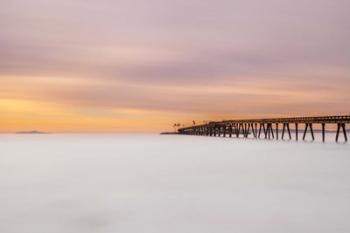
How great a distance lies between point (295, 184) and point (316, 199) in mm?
2827

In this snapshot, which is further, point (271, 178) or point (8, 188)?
point (271, 178)

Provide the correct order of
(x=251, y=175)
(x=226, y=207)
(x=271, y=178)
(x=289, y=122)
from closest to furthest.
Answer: (x=226, y=207), (x=271, y=178), (x=251, y=175), (x=289, y=122)

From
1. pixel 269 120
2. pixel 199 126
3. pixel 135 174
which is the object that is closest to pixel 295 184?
pixel 135 174

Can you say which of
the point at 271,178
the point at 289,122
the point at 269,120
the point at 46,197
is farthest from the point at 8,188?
the point at 269,120

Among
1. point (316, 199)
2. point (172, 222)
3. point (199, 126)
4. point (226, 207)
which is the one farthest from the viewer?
point (199, 126)

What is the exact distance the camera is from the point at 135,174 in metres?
17.9

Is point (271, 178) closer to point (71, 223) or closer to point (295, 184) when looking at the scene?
point (295, 184)

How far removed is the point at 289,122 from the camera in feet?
172

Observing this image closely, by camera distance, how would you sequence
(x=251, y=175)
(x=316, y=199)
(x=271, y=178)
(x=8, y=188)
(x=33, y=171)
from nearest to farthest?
(x=316, y=199) → (x=8, y=188) → (x=271, y=178) → (x=251, y=175) → (x=33, y=171)

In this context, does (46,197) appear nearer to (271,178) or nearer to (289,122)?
(271,178)

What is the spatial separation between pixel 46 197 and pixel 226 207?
4590 mm

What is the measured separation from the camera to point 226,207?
1045 cm

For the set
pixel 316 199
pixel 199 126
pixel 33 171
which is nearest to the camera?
pixel 316 199

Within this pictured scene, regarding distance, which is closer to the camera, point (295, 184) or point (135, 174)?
point (295, 184)
